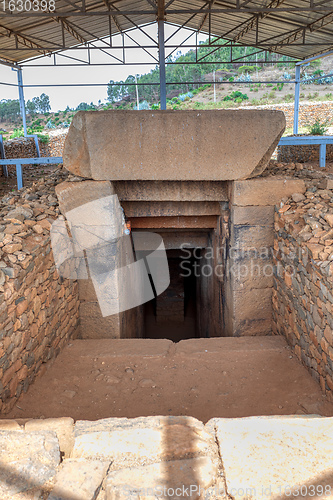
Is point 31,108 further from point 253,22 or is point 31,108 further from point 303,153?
point 253,22

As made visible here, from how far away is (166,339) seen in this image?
14.9 feet

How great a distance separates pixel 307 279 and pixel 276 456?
207 centimetres

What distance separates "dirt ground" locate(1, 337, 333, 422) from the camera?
3.17 meters

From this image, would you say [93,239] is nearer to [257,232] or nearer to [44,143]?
[257,232]

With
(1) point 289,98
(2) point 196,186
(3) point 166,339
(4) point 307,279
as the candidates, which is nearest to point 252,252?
(2) point 196,186

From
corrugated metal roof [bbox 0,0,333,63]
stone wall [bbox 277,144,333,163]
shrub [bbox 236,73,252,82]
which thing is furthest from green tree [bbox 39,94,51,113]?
stone wall [bbox 277,144,333,163]

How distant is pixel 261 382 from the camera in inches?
141

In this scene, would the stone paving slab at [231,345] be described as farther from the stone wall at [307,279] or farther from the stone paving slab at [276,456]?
the stone paving slab at [276,456]

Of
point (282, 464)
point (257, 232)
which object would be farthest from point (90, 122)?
point (282, 464)

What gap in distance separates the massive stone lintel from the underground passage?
2 cm

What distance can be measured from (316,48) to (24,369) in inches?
536

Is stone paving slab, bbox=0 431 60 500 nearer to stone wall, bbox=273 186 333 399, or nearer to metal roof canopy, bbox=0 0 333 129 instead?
stone wall, bbox=273 186 333 399

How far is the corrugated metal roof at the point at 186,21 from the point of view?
8.54m

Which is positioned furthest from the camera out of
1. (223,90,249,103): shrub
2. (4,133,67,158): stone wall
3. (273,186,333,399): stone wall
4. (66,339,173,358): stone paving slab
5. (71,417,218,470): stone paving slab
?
(223,90,249,103): shrub
